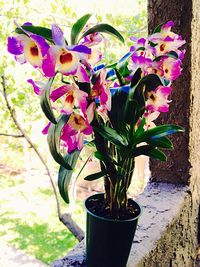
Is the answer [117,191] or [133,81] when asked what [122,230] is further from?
[133,81]

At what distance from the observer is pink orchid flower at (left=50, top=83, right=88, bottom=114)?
1.97 ft

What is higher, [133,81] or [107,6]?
[107,6]

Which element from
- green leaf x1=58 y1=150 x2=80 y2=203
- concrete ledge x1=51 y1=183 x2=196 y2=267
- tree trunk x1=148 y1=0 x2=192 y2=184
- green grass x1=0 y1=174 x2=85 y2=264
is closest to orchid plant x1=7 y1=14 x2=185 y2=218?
green leaf x1=58 y1=150 x2=80 y2=203

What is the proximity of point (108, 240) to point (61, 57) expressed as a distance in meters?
0.42

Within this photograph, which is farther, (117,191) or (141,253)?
(141,253)

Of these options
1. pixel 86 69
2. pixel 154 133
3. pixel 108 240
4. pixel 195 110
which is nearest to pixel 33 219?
pixel 195 110

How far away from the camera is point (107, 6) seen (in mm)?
1924

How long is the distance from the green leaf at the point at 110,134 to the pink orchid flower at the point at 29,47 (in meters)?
0.18

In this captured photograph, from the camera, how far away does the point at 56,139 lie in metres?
0.60

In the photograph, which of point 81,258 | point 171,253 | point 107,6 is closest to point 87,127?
point 81,258

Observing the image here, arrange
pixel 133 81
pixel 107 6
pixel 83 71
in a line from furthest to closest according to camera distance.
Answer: pixel 107 6, pixel 133 81, pixel 83 71

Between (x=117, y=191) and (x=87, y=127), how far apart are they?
0.21 m

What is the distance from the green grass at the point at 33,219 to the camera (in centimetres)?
393

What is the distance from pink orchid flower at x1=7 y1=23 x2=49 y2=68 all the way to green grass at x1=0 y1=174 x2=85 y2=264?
3.46 metres
